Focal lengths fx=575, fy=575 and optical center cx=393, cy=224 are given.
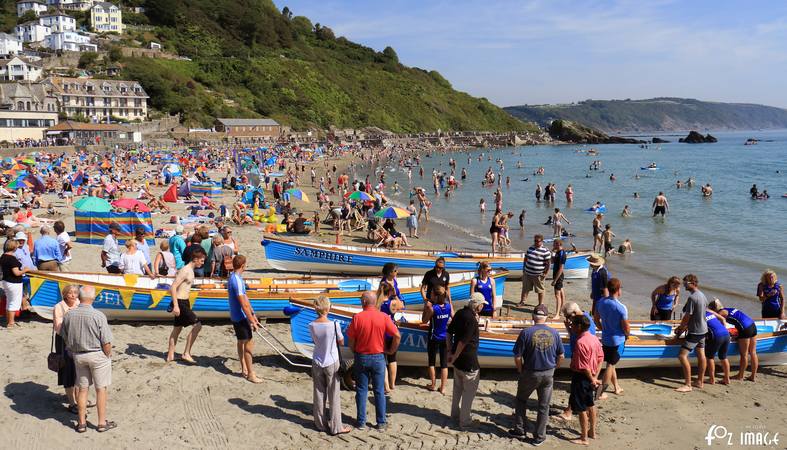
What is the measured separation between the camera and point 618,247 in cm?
2042

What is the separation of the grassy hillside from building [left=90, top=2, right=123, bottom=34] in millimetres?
3051

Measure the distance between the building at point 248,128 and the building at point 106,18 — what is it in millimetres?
53178

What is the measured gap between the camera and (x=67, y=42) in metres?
99.7

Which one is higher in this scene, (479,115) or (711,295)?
(479,115)

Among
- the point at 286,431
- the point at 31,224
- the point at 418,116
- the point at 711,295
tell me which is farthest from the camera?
the point at 418,116

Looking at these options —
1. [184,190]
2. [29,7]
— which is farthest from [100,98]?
[29,7]

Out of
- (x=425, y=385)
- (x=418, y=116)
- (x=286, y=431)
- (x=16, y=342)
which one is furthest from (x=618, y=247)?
(x=418, y=116)

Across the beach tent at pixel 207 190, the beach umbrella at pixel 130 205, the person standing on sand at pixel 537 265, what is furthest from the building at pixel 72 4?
the person standing on sand at pixel 537 265

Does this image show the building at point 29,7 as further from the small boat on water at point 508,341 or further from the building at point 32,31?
the small boat on water at point 508,341

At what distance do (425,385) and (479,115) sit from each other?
143m

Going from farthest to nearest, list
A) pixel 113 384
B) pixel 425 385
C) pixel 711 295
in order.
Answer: pixel 711 295
pixel 425 385
pixel 113 384

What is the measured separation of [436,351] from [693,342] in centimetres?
371

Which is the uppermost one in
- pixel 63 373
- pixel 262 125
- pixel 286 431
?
pixel 262 125

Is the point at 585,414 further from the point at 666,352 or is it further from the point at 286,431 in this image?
the point at 286,431
